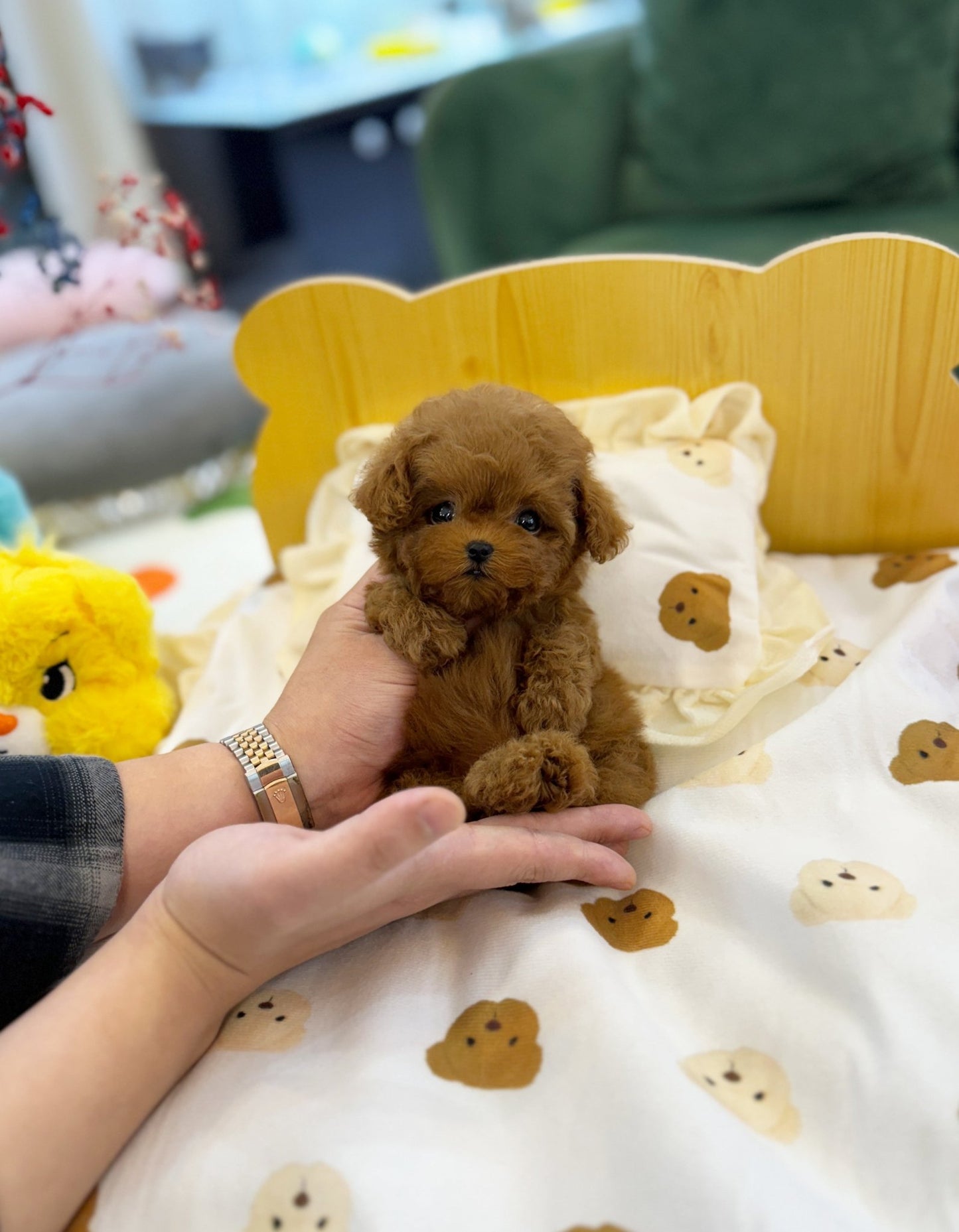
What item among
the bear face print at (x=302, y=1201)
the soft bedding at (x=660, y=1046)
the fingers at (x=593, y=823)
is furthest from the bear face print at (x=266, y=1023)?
the fingers at (x=593, y=823)

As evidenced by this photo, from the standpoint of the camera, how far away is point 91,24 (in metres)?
2.93

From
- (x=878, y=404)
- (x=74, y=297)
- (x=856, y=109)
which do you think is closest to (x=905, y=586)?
(x=878, y=404)

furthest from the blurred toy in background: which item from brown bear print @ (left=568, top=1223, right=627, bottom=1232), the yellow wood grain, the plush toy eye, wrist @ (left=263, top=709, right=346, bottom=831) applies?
brown bear print @ (left=568, top=1223, right=627, bottom=1232)

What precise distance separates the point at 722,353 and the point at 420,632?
618mm

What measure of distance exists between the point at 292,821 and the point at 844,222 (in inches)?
64.8

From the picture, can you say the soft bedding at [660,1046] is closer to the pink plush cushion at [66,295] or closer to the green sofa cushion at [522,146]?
the green sofa cushion at [522,146]

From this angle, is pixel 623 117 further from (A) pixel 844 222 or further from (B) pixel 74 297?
(B) pixel 74 297

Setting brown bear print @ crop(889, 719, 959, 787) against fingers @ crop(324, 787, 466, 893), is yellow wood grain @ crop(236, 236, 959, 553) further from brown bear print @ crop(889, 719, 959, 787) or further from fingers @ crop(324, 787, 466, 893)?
fingers @ crop(324, 787, 466, 893)

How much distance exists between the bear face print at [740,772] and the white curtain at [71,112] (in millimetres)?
2750

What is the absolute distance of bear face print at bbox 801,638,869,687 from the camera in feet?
3.51

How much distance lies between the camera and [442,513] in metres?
0.85

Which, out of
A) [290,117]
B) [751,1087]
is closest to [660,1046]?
[751,1087]

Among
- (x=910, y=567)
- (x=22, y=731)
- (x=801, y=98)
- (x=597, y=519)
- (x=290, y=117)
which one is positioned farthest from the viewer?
(x=290, y=117)

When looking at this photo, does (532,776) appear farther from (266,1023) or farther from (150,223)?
(150,223)
